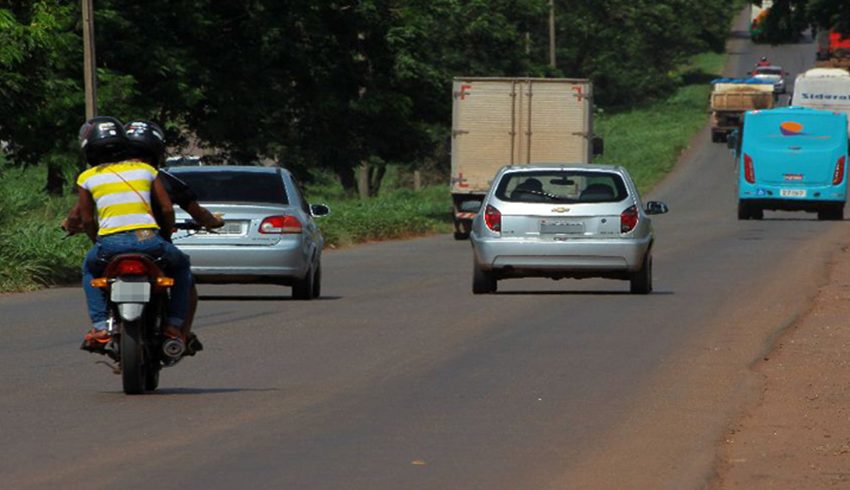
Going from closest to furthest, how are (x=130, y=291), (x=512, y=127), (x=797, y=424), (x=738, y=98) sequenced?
(x=797, y=424), (x=130, y=291), (x=512, y=127), (x=738, y=98)

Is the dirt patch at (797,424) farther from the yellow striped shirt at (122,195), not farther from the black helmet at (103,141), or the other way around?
the black helmet at (103,141)

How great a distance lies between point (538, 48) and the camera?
100188mm

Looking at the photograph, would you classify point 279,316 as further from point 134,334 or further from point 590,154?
point 590,154

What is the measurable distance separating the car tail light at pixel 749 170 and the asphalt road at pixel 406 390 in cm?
2740

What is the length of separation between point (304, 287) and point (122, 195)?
10269 mm

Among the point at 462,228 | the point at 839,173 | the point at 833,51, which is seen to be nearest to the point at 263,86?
the point at 462,228

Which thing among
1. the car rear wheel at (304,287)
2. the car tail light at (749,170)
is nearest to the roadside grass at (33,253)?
the car rear wheel at (304,287)

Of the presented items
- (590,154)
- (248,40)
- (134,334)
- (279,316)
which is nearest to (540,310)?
(279,316)

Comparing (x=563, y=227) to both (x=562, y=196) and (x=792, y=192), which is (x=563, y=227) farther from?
(x=792, y=192)

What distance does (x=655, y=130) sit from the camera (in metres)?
99.7

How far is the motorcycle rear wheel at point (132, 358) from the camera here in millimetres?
12125

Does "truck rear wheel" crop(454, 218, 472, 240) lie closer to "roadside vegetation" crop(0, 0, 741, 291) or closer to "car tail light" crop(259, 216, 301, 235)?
"roadside vegetation" crop(0, 0, 741, 291)

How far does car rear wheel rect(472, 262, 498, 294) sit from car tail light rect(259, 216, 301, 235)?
2224 millimetres

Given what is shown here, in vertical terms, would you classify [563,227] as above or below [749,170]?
above
